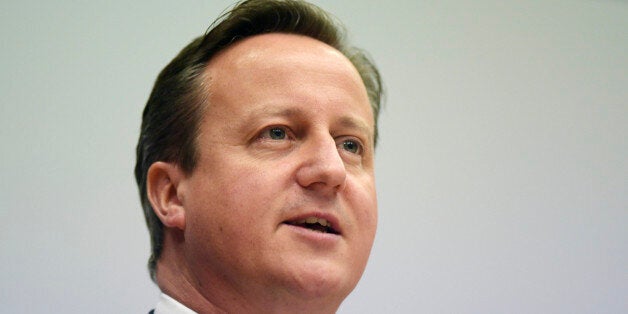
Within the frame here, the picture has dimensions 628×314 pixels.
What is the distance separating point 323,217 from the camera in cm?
100

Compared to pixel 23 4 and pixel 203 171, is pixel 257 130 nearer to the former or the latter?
pixel 203 171

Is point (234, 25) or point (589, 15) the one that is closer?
point (234, 25)

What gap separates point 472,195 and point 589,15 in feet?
2.34

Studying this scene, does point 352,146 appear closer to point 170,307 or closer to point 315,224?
point 315,224

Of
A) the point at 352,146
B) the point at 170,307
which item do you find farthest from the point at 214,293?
the point at 352,146

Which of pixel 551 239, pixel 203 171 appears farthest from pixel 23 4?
pixel 551 239

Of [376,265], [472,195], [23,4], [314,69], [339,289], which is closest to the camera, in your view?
[339,289]

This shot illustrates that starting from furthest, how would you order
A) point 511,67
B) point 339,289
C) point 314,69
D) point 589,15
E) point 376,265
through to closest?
1. point 589,15
2. point 511,67
3. point 376,265
4. point 314,69
5. point 339,289

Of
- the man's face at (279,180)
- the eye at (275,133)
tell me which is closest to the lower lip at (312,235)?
the man's face at (279,180)

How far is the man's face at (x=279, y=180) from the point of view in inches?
38.1

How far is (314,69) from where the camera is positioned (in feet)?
3.62

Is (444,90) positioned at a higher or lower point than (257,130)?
higher

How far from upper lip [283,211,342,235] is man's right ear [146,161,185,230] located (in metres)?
0.19

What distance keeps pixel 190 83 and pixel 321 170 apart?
1.02 feet
